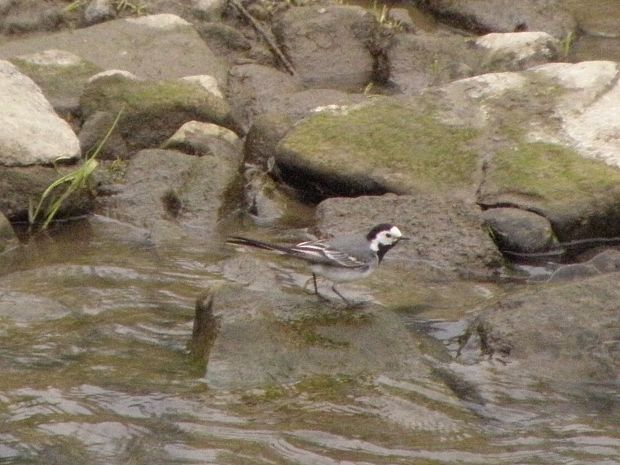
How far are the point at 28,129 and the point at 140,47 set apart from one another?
2.95m

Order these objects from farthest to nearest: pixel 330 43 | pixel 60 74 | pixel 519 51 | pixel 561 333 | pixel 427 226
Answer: pixel 330 43 < pixel 519 51 < pixel 60 74 < pixel 427 226 < pixel 561 333

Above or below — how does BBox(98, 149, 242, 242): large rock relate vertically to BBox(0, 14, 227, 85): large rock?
below

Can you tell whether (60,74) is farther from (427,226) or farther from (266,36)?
(427,226)

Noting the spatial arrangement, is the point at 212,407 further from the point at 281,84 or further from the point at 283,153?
the point at 281,84

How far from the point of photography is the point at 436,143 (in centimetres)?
1023

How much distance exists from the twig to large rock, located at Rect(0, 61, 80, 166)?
3.57m

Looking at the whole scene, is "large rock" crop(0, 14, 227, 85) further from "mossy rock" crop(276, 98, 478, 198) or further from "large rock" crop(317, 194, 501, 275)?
"large rock" crop(317, 194, 501, 275)

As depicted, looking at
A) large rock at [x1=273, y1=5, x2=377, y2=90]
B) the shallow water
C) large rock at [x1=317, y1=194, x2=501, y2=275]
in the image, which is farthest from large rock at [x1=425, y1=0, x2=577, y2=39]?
the shallow water

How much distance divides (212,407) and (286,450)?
0.57 metres

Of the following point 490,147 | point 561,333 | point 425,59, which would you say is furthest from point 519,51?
point 561,333

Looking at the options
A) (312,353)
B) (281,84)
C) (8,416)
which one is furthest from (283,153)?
(8,416)

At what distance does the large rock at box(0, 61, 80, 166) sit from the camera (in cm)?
970

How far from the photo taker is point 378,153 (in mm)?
10164

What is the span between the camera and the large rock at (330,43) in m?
13.3
